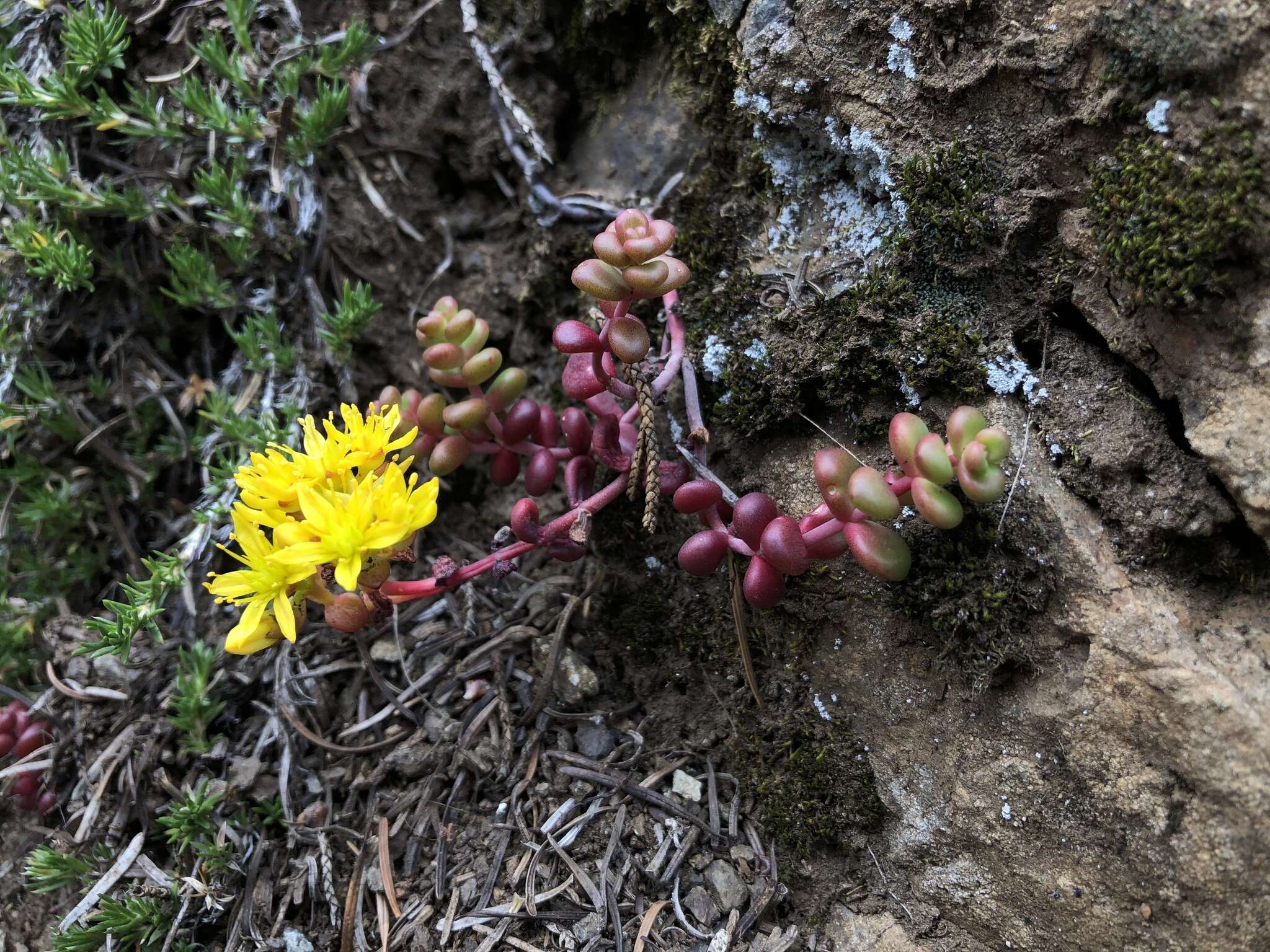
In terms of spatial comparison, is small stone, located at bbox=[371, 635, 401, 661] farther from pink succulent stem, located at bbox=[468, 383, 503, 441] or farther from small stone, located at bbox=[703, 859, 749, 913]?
small stone, located at bbox=[703, 859, 749, 913]

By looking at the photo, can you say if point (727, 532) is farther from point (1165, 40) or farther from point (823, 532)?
point (1165, 40)

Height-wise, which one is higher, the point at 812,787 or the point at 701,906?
the point at 812,787

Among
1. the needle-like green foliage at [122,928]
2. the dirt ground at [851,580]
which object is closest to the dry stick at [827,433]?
the dirt ground at [851,580]

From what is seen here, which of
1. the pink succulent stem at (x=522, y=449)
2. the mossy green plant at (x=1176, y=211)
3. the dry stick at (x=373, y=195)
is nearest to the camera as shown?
the mossy green plant at (x=1176, y=211)

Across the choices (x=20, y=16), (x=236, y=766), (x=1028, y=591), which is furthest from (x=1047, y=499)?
(x=20, y=16)

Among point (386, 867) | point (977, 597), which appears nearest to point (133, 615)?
point (386, 867)

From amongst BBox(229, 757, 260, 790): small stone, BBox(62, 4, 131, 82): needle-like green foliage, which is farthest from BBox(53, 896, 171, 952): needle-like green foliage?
BBox(62, 4, 131, 82): needle-like green foliage

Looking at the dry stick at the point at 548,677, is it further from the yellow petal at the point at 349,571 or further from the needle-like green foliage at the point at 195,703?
the needle-like green foliage at the point at 195,703

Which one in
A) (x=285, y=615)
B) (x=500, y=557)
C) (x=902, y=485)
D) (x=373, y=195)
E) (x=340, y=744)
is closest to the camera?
(x=902, y=485)
